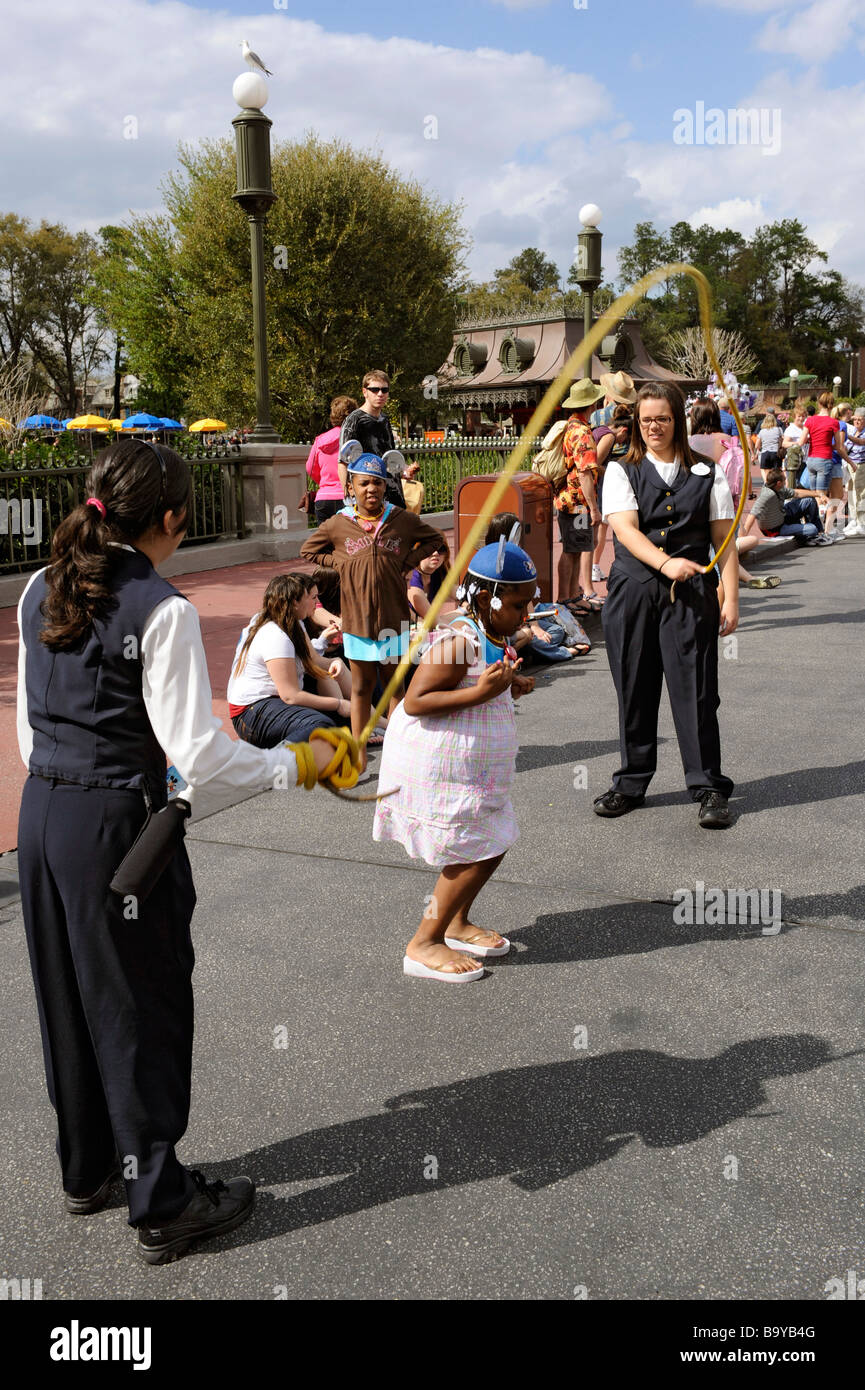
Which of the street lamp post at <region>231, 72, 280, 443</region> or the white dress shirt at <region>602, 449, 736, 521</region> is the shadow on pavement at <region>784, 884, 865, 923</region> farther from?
the street lamp post at <region>231, 72, 280, 443</region>

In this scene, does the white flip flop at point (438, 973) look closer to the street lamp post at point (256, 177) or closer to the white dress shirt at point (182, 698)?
the white dress shirt at point (182, 698)

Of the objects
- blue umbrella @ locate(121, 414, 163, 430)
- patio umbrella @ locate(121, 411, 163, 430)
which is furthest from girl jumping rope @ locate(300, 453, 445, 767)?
patio umbrella @ locate(121, 411, 163, 430)

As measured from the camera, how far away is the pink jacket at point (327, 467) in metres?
8.15

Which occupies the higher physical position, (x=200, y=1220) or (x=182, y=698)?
(x=182, y=698)

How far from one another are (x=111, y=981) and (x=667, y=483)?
3.79 m

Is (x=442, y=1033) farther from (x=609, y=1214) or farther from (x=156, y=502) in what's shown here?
(x=156, y=502)

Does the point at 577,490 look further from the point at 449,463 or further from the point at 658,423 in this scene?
the point at 449,463

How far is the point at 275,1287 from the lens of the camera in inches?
99.0

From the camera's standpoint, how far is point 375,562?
607cm

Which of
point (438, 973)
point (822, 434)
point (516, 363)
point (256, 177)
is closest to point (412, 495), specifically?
point (438, 973)

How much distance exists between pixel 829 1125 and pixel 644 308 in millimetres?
96887

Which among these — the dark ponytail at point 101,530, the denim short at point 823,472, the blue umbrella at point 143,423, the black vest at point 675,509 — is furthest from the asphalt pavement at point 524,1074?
the blue umbrella at point 143,423

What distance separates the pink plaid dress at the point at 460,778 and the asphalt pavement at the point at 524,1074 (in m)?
0.53

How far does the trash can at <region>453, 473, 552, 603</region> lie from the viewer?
9.59 metres
